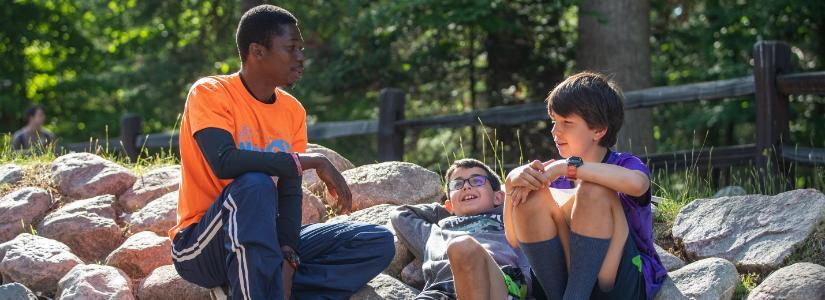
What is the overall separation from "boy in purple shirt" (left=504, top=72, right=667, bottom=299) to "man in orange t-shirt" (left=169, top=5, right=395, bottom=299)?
783mm

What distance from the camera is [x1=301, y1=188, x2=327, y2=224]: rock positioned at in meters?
5.34

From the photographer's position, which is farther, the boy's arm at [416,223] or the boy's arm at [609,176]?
the boy's arm at [416,223]

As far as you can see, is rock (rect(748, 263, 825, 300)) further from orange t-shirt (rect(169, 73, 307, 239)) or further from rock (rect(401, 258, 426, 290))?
orange t-shirt (rect(169, 73, 307, 239))

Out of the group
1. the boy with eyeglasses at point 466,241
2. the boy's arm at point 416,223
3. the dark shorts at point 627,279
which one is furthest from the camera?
the boy's arm at point 416,223

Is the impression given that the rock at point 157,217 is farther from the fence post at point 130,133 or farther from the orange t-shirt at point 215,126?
the fence post at point 130,133

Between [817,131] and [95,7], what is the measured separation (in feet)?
28.9

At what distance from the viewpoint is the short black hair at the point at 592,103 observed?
374 cm

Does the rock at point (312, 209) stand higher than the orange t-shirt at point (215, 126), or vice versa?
the orange t-shirt at point (215, 126)

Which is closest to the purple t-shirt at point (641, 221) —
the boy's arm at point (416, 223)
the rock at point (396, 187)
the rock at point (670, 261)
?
the rock at point (670, 261)

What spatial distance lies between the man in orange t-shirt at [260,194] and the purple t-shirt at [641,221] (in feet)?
3.15

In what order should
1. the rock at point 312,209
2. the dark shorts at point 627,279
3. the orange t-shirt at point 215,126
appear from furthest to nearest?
the rock at point 312,209 → the orange t-shirt at point 215,126 → the dark shorts at point 627,279

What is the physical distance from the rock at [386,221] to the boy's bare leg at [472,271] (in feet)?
3.21

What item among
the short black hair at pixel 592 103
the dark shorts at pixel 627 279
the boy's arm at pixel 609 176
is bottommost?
the dark shorts at pixel 627 279

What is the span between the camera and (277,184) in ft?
13.3
